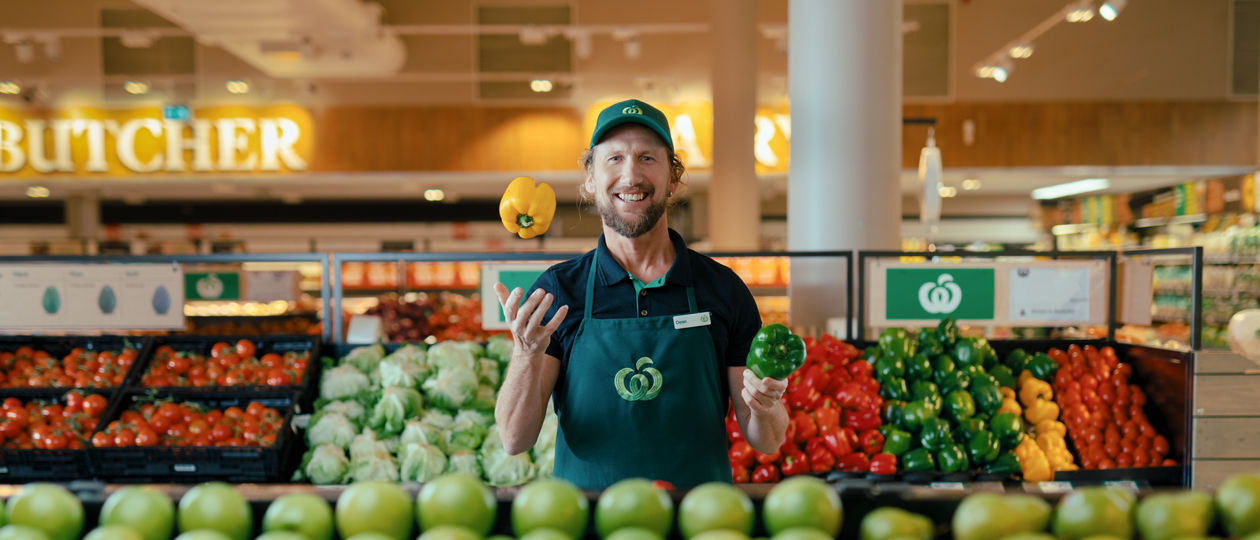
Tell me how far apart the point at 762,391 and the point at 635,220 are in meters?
0.45

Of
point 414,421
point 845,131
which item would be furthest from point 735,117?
point 414,421

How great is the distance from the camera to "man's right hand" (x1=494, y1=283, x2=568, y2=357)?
59.2 inches

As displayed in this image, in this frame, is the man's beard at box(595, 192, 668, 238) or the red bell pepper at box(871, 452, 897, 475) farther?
the red bell pepper at box(871, 452, 897, 475)

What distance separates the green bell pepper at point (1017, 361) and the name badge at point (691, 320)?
9.91 feet

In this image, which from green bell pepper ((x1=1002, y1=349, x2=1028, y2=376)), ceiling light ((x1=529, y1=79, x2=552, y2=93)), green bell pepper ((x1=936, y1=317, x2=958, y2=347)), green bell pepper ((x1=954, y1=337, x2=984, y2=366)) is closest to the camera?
green bell pepper ((x1=954, y1=337, x2=984, y2=366))

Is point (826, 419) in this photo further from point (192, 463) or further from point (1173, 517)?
point (192, 463)

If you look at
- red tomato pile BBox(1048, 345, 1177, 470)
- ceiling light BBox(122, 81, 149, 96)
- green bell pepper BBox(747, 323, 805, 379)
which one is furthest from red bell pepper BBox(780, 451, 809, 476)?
ceiling light BBox(122, 81, 149, 96)

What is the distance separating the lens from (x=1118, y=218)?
38.7ft

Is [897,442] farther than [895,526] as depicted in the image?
Yes

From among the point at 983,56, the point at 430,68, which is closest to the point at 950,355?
the point at 983,56

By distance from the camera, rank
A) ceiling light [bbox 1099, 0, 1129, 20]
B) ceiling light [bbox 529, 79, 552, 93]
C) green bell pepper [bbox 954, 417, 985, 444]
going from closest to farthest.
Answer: green bell pepper [bbox 954, 417, 985, 444]
ceiling light [bbox 1099, 0, 1129, 20]
ceiling light [bbox 529, 79, 552, 93]

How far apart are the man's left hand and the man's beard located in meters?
0.38

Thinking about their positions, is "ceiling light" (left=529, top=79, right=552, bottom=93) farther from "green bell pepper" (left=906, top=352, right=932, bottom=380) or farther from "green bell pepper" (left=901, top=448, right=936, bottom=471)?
"green bell pepper" (left=901, top=448, right=936, bottom=471)

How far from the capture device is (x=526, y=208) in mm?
2604
